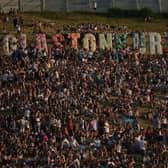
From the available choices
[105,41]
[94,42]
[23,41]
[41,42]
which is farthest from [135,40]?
[23,41]

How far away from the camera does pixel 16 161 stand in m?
47.7

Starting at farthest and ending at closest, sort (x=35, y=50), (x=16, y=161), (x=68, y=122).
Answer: (x=35, y=50)
(x=68, y=122)
(x=16, y=161)

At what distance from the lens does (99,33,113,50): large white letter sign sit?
214 feet

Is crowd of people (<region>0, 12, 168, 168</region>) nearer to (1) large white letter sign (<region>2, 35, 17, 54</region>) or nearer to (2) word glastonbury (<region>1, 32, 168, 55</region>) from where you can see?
(1) large white letter sign (<region>2, 35, 17, 54</region>)

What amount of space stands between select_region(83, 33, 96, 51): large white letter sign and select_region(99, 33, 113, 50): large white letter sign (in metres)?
0.69

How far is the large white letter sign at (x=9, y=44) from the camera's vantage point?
62375 mm

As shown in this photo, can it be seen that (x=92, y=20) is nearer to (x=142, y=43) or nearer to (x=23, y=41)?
(x=142, y=43)

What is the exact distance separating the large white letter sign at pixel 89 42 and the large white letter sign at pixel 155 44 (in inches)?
214

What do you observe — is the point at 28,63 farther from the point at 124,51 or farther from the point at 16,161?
the point at 16,161

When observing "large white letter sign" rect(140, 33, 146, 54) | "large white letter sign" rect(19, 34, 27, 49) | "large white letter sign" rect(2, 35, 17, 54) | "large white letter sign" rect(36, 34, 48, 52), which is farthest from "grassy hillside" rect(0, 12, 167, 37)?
"large white letter sign" rect(2, 35, 17, 54)

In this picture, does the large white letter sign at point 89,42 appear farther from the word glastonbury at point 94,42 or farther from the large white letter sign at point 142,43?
the large white letter sign at point 142,43

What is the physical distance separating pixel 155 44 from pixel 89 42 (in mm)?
6311

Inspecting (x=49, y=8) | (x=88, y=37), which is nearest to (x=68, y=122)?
(x=88, y=37)

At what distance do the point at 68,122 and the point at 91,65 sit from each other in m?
10.1
